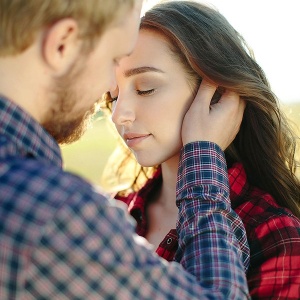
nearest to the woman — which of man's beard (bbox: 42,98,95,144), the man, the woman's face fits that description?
the woman's face

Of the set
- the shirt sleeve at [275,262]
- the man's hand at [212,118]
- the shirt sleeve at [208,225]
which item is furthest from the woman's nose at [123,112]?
the shirt sleeve at [275,262]

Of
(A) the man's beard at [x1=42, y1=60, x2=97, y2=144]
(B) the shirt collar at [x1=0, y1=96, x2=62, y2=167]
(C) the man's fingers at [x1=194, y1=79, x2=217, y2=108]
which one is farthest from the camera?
(C) the man's fingers at [x1=194, y1=79, x2=217, y2=108]

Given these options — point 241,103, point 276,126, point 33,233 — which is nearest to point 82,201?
point 33,233

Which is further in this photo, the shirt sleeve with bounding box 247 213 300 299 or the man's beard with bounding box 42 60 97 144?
the shirt sleeve with bounding box 247 213 300 299

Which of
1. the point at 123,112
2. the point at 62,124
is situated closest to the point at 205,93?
the point at 123,112

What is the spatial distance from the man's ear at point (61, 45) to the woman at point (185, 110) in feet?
3.68

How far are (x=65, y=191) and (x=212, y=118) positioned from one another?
48.1 inches

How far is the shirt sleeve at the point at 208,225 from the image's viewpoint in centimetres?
181

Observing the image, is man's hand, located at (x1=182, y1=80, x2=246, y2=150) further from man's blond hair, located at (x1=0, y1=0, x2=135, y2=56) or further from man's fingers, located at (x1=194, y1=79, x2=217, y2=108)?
man's blond hair, located at (x1=0, y1=0, x2=135, y2=56)

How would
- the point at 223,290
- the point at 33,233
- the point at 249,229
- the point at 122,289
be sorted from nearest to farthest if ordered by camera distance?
the point at 33,233 < the point at 122,289 < the point at 223,290 < the point at 249,229

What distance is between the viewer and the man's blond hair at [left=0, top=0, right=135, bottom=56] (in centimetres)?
157

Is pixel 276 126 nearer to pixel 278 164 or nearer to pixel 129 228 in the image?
pixel 278 164

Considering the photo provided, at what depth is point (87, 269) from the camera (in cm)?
144

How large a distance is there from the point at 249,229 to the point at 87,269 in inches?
50.5
